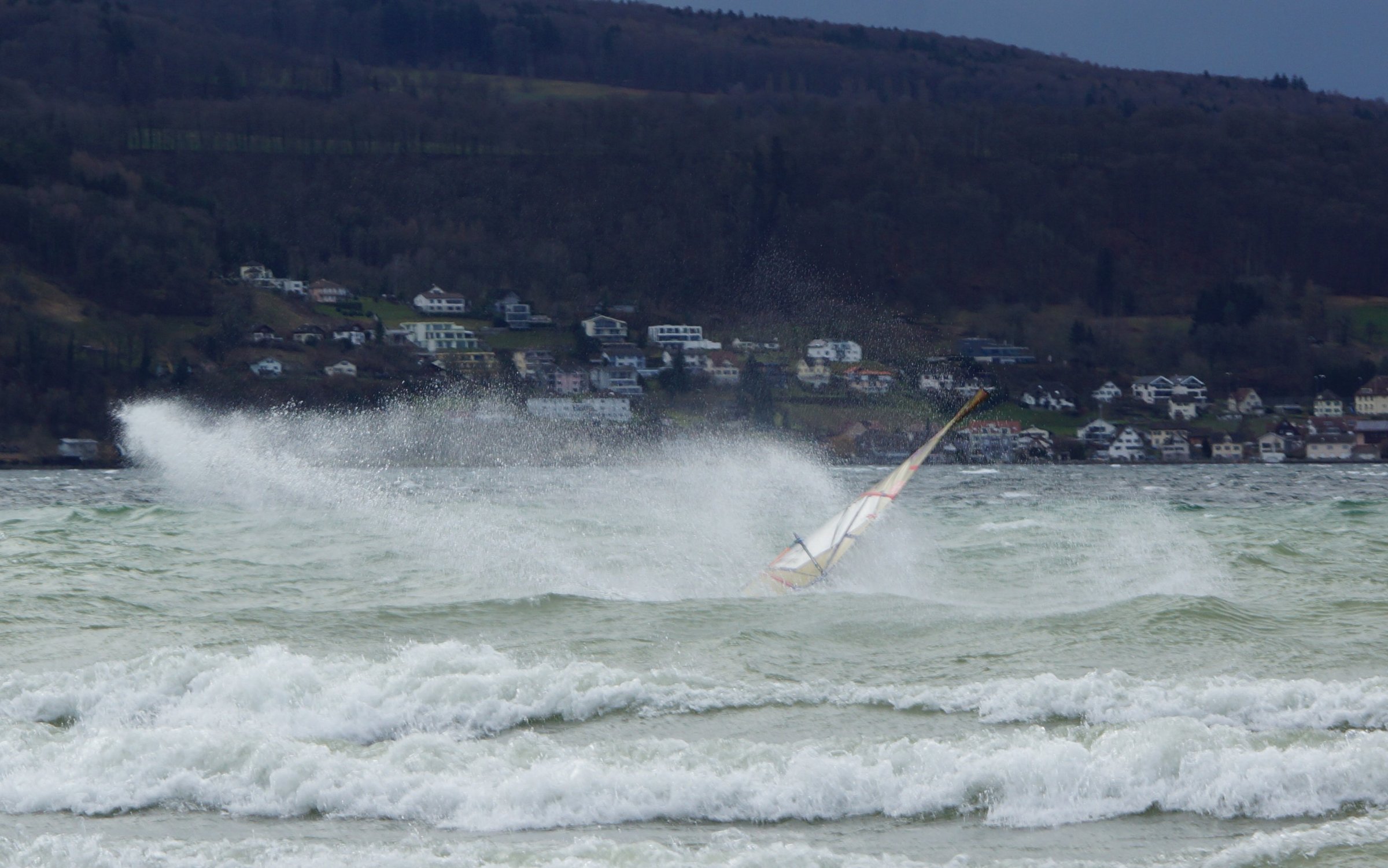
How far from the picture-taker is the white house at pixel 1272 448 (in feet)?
293

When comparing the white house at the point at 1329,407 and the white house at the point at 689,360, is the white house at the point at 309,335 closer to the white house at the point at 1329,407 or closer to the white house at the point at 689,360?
the white house at the point at 689,360

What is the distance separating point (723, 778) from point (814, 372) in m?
96.0

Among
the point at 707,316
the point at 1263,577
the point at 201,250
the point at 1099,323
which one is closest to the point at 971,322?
the point at 1099,323

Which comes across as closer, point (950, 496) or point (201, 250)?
point (950, 496)

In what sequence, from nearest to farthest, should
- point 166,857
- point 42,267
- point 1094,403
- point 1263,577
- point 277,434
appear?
point 166,857
point 1263,577
point 277,434
point 1094,403
point 42,267

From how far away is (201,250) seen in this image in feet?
408

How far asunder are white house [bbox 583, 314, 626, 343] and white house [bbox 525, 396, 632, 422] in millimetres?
17688

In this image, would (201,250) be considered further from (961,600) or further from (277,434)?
(961,600)

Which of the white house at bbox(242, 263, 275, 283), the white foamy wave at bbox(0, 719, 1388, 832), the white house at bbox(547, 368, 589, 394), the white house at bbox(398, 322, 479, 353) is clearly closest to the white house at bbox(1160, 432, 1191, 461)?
the white house at bbox(547, 368, 589, 394)

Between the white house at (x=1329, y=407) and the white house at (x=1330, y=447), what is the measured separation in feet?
27.1

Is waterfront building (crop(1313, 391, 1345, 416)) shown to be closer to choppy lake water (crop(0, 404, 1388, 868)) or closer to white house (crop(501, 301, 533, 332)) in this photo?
white house (crop(501, 301, 533, 332))

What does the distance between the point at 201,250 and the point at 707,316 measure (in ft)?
165

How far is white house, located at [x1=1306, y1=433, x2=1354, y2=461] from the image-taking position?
89875 millimetres

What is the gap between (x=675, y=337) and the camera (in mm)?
125250
